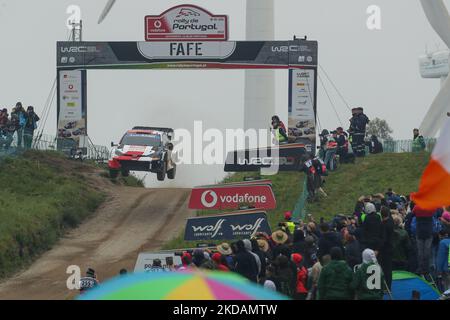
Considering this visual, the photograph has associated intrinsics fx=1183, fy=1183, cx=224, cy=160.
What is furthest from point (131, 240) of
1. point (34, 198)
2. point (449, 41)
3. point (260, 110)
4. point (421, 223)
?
point (260, 110)

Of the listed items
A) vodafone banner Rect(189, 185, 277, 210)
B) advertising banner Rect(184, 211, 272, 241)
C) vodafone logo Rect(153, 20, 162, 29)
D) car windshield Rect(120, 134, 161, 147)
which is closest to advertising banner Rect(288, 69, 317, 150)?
vodafone logo Rect(153, 20, 162, 29)

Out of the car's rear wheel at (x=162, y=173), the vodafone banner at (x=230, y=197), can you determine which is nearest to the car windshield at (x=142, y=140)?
the car's rear wheel at (x=162, y=173)

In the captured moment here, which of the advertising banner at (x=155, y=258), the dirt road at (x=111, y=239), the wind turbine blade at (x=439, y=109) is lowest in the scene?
the dirt road at (x=111, y=239)

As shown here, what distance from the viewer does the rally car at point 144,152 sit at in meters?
40.2

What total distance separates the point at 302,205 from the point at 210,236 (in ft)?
26.9

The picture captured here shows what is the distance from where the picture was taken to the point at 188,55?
4519 centimetres

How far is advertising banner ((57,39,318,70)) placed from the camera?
44781mm

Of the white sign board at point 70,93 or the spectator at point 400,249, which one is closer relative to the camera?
the spectator at point 400,249

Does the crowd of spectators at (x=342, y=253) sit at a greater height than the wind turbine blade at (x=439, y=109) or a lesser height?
lesser

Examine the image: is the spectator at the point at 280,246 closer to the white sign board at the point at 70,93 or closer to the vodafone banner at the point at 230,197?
the vodafone banner at the point at 230,197

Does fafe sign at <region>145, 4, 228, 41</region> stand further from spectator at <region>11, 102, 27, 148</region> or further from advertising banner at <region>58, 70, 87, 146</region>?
spectator at <region>11, 102, 27, 148</region>

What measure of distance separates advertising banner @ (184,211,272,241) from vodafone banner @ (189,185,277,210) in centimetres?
289

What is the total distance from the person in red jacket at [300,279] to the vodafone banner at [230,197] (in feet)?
31.1
